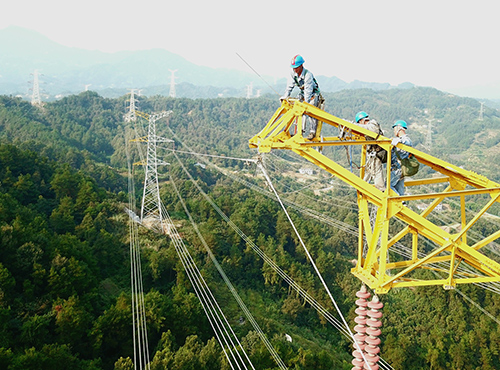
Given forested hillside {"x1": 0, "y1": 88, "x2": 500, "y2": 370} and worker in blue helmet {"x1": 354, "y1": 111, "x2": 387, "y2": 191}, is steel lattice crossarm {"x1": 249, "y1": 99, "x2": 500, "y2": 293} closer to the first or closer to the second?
worker in blue helmet {"x1": 354, "y1": 111, "x2": 387, "y2": 191}

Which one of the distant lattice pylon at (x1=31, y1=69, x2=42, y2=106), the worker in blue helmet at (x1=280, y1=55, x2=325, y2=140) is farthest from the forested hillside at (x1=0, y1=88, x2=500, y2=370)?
the distant lattice pylon at (x1=31, y1=69, x2=42, y2=106)

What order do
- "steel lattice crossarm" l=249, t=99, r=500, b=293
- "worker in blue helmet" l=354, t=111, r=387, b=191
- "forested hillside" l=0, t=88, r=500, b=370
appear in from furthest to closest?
1. "forested hillside" l=0, t=88, r=500, b=370
2. "worker in blue helmet" l=354, t=111, r=387, b=191
3. "steel lattice crossarm" l=249, t=99, r=500, b=293

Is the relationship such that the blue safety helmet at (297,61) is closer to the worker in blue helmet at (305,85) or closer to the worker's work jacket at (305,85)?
the worker in blue helmet at (305,85)

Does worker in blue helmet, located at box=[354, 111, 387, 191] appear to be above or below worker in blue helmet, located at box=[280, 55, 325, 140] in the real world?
below

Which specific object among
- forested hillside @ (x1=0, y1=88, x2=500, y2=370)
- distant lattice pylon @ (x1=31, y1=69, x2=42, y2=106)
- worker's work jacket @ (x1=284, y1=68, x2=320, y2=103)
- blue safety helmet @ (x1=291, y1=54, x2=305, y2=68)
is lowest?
forested hillside @ (x1=0, y1=88, x2=500, y2=370)

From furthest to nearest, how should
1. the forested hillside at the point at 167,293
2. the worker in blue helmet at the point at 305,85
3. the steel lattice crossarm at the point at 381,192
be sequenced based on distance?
1. the forested hillside at the point at 167,293
2. the worker in blue helmet at the point at 305,85
3. the steel lattice crossarm at the point at 381,192

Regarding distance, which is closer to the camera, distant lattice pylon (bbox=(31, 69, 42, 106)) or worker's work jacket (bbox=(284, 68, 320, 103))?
worker's work jacket (bbox=(284, 68, 320, 103))

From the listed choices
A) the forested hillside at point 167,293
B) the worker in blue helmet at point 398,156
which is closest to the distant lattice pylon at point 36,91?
A: the forested hillside at point 167,293

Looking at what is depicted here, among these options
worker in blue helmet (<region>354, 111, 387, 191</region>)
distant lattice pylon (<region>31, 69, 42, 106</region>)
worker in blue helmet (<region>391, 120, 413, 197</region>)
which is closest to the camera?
worker in blue helmet (<region>391, 120, 413, 197</region>)
